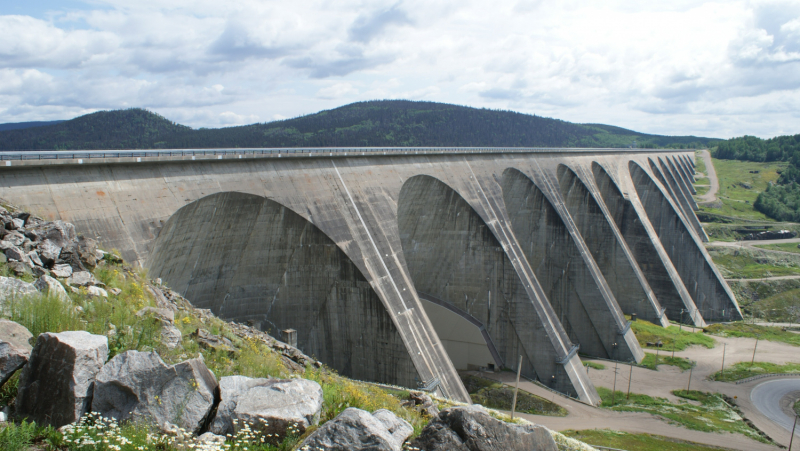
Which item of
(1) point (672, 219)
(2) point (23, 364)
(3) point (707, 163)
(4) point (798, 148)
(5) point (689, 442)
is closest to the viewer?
(2) point (23, 364)

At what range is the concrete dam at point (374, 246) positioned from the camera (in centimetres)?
1501

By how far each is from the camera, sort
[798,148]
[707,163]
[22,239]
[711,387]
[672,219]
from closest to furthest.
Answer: [22,239] → [711,387] → [672,219] → [798,148] → [707,163]

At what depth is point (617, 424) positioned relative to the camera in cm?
2736

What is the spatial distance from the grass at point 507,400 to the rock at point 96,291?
74.6 ft

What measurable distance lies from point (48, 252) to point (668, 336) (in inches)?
1834

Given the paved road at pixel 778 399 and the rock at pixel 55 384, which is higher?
the rock at pixel 55 384

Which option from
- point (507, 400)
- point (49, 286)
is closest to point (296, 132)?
point (507, 400)

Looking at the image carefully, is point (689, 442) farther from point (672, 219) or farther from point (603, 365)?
point (672, 219)

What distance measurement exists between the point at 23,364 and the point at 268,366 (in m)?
4.31

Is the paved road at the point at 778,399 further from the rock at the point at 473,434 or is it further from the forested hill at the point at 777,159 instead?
the forested hill at the point at 777,159

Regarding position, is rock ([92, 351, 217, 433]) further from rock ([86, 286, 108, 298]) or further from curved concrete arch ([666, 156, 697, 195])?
curved concrete arch ([666, 156, 697, 195])

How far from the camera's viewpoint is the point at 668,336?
144 feet

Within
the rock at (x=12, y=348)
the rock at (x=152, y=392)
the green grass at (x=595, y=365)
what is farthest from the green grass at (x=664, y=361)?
the rock at (x=12, y=348)

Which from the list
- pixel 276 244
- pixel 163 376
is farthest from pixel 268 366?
pixel 276 244
